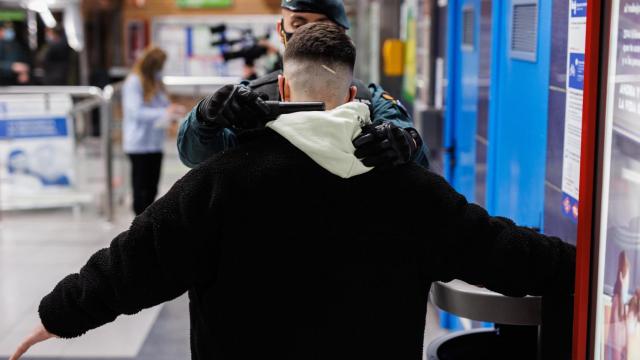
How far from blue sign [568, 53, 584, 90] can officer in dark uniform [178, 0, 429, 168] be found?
49 cm

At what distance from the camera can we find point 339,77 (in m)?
1.91

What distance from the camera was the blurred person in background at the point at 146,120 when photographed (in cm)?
683

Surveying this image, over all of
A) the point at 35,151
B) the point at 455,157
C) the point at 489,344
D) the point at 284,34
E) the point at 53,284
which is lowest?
the point at 53,284

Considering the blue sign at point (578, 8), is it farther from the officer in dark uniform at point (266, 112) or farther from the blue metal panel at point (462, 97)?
the blue metal panel at point (462, 97)

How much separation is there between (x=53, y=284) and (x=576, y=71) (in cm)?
422

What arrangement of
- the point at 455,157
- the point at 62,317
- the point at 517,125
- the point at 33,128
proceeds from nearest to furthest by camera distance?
1. the point at 62,317
2. the point at 517,125
3. the point at 455,157
4. the point at 33,128

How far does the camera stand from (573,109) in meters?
2.62

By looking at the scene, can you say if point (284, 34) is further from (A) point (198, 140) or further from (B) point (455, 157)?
(B) point (455, 157)

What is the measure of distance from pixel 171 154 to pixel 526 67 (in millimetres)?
8946

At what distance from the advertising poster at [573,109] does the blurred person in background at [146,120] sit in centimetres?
443

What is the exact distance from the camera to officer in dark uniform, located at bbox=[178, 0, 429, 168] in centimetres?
181

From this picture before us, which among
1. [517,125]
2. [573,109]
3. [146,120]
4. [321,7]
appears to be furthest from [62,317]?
[146,120]

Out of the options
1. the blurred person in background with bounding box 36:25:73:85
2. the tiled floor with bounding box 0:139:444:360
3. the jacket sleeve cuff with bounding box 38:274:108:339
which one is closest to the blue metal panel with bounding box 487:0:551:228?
the tiled floor with bounding box 0:139:444:360

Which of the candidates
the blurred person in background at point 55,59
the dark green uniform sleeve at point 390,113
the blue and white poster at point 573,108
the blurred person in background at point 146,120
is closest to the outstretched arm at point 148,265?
the dark green uniform sleeve at point 390,113
